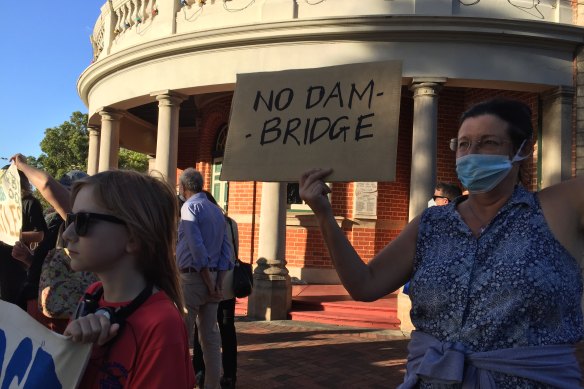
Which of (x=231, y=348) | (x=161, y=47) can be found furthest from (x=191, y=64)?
(x=231, y=348)

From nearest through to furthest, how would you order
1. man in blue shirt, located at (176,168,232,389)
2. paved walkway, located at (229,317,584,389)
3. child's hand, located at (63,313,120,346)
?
child's hand, located at (63,313,120,346) < man in blue shirt, located at (176,168,232,389) < paved walkway, located at (229,317,584,389)

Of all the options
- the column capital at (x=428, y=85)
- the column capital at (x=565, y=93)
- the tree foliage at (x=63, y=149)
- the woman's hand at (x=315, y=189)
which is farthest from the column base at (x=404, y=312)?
the tree foliage at (x=63, y=149)

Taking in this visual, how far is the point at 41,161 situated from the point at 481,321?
45.3 meters

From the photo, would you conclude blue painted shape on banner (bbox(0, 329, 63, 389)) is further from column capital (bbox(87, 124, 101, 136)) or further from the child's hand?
column capital (bbox(87, 124, 101, 136))

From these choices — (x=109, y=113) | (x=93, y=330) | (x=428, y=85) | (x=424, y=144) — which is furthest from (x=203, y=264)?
(x=109, y=113)

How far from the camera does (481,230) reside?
5.36 ft

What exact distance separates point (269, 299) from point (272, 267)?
52 cm

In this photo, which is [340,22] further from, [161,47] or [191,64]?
[161,47]

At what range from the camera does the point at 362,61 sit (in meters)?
6.54

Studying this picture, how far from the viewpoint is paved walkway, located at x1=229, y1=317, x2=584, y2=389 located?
5.17 meters

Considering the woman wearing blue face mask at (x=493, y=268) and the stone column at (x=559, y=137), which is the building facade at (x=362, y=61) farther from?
the woman wearing blue face mask at (x=493, y=268)

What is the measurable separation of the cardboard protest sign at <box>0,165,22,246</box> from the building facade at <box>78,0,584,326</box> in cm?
535

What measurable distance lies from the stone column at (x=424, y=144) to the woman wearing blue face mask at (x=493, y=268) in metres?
5.79

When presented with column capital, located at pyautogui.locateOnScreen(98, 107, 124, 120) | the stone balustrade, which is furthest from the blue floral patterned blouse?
column capital, located at pyautogui.locateOnScreen(98, 107, 124, 120)
